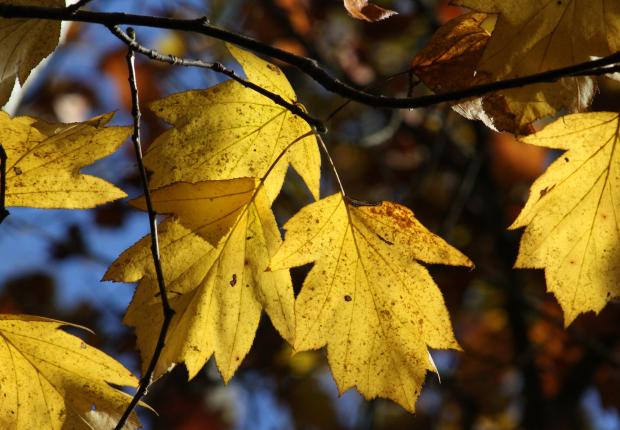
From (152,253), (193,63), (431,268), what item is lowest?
(431,268)

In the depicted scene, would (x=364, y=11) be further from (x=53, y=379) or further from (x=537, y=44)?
(x=53, y=379)

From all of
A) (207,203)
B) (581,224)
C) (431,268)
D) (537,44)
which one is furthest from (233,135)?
(431,268)

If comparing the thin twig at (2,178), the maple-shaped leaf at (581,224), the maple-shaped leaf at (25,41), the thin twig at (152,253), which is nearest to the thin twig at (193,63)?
the thin twig at (152,253)

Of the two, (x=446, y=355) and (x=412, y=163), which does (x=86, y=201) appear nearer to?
(x=412, y=163)

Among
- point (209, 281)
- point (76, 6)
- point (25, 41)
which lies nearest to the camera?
point (76, 6)

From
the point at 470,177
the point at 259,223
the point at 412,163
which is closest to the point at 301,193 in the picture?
the point at 470,177

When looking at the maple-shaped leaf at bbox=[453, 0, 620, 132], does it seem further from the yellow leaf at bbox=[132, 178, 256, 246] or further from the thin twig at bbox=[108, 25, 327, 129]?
the yellow leaf at bbox=[132, 178, 256, 246]

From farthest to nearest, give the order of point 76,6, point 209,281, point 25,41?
point 209,281 → point 25,41 → point 76,6

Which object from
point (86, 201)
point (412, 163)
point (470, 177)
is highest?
point (86, 201)
